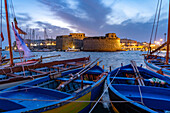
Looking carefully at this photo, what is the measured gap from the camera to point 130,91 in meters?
4.89

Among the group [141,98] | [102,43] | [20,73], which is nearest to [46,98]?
[141,98]

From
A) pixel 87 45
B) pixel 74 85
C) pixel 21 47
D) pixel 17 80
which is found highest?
pixel 87 45

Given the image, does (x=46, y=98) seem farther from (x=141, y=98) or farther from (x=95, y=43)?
(x=95, y=43)

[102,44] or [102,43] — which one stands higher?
[102,43]

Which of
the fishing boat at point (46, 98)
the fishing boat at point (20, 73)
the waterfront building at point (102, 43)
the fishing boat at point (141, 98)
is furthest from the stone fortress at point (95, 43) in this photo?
the fishing boat at point (46, 98)

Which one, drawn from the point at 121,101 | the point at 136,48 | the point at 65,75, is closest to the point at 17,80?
the point at 65,75

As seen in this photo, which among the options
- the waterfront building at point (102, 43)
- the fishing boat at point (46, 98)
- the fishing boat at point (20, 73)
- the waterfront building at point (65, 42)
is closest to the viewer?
the fishing boat at point (46, 98)

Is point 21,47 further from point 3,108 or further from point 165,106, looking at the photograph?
point 165,106

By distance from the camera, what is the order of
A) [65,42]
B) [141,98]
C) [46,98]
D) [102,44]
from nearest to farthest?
[141,98] < [46,98] < [102,44] < [65,42]

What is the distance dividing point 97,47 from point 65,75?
257 feet

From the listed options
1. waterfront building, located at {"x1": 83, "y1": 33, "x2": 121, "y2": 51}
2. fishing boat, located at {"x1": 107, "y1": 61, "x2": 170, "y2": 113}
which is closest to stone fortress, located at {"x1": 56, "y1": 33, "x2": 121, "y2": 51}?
waterfront building, located at {"x1": 83, "y1": 33, "x2": 121, "y2": 51}

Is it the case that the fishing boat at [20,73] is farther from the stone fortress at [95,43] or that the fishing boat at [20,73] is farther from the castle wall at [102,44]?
the stone fortress at [95,43]

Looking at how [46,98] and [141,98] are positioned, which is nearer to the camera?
[141,98]

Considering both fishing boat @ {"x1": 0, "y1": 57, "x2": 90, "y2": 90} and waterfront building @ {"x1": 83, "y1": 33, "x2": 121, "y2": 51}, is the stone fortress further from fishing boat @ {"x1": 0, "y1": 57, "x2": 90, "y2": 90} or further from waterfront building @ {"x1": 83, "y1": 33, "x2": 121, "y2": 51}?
fishing boat @ {"x1": 0, "y1": 57, "x2": 90, "y2": 90}
